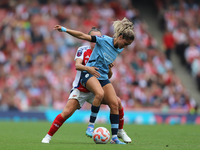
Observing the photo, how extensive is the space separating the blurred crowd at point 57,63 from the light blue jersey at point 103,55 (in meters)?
10.3

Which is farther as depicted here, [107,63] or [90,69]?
[107,63]


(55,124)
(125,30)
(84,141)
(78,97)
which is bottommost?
(84,141)

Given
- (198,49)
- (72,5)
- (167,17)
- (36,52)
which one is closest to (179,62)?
(198,49)

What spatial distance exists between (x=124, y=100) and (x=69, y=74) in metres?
2.92

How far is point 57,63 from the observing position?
18172mm

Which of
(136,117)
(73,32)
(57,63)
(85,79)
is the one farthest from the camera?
(57,63)

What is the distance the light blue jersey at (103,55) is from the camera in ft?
22.2

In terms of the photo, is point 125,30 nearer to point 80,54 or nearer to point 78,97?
point 80,54

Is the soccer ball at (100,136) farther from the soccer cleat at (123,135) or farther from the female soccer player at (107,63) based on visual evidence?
the soccer cleat at (123,135)

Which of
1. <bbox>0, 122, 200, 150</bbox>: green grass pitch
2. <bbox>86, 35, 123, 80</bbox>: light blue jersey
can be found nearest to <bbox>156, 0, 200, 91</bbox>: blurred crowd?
<bbox>0, 122, 200, 150</bbox>: green grass pitch

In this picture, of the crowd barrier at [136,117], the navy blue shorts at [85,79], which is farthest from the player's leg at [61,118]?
the crowd barrier at [136,117]

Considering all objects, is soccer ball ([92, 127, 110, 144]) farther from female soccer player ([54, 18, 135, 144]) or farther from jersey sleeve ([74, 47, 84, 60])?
jersey sleeve ([74, 47, 84, 60])

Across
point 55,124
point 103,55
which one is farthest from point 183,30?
point 55,124

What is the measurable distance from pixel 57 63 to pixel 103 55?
11.6 meters
